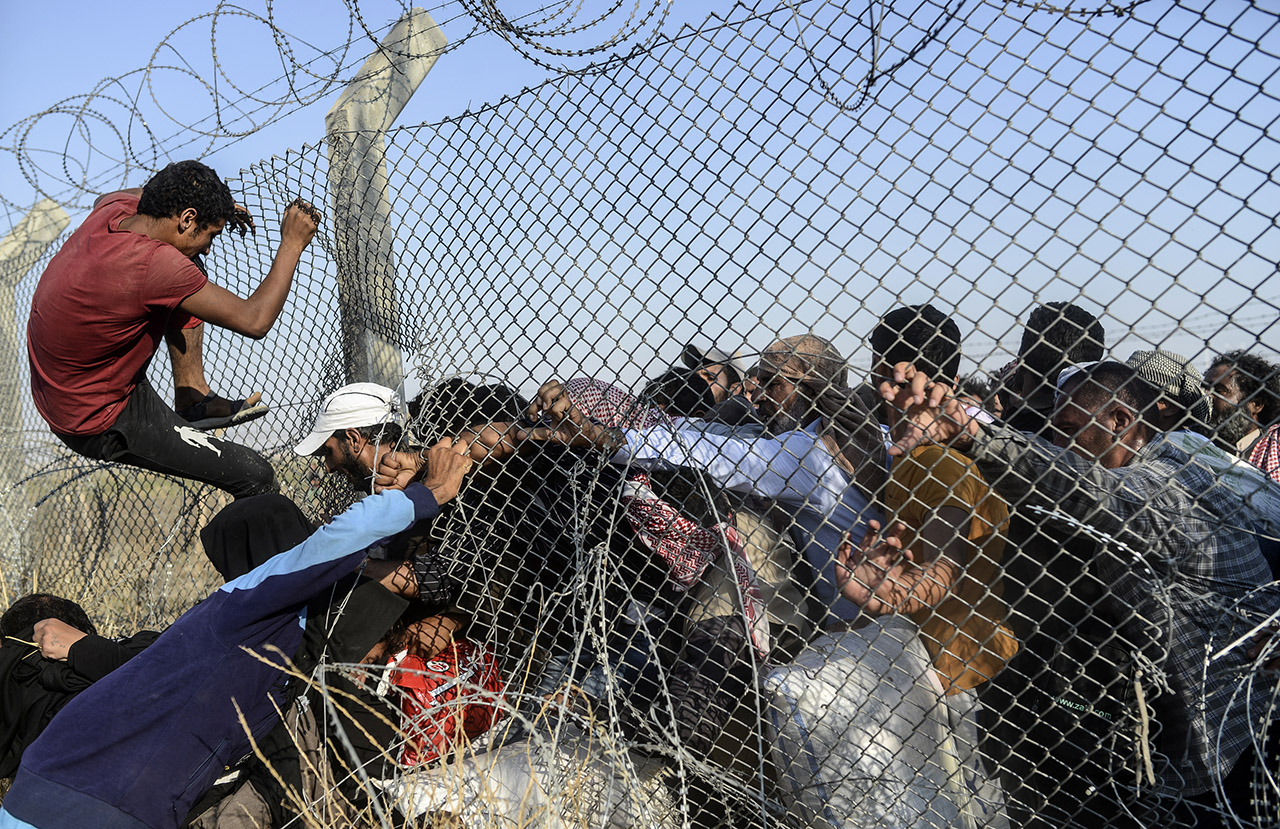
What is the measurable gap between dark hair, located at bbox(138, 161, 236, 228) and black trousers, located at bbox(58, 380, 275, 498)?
2.39 ft

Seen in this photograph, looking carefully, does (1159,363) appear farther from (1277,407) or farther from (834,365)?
(1277,407)

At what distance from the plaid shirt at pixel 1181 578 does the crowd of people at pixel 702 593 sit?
10 mm

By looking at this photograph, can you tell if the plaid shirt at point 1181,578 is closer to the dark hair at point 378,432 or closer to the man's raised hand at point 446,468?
the man's raised hand at point 446,468

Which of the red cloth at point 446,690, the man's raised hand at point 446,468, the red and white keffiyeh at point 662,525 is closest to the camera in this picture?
the red and white keffiyeh at point 662,525

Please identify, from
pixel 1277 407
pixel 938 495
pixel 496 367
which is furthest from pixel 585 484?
pixel 1277 407

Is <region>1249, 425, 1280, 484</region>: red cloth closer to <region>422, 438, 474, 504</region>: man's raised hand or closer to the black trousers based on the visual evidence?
<region>422, 438, 474, 504</region>: man's raised hand

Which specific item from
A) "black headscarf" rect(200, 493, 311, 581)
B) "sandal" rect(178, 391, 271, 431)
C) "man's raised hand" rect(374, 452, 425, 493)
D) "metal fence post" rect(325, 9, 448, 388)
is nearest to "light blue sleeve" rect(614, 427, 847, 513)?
"man's raised hand" rect(374, 452, 425, 493)

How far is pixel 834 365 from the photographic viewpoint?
255cm

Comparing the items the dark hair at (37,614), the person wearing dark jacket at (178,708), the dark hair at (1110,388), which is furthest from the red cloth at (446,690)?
the dark hair at (1110,388)

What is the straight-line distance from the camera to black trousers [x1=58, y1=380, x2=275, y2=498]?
345cm

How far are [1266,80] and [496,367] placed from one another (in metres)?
2.12

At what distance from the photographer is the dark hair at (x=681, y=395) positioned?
2.64 metres

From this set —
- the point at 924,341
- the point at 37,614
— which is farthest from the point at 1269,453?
the point at 37,614

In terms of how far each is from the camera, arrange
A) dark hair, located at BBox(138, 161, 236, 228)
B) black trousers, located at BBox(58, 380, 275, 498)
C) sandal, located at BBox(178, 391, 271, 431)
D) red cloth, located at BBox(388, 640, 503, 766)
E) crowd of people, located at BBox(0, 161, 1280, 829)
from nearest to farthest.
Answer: crowd of people, located at BBox(0, 161, 1280, 829) → red cloth, located at BBox(388, 640, 503, 766) → dark hair, located at BBox(138, 161, 236, 228) → black trousers, located at BBox(58, 380, 275, 498) → sandal, located at BBox(178, 391, 271, 431)
